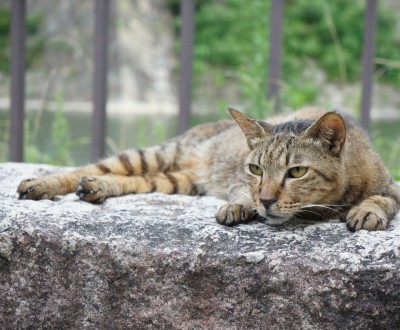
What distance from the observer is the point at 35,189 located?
93.8 inches

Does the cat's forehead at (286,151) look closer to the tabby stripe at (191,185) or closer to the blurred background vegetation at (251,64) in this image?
the tabby stripe at (191,185)

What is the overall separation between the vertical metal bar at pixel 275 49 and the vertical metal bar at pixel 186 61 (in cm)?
45

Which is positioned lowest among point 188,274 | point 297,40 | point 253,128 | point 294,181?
point 188,274

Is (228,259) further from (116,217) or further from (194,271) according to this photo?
(116,217)

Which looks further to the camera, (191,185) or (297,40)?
(297,40)

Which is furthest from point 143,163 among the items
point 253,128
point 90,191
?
point 253,128

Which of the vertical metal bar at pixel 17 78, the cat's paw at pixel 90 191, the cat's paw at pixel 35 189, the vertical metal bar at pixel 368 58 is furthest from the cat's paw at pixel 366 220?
the vertical metal bar at pixel 17 78

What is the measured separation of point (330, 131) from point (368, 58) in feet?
5.33

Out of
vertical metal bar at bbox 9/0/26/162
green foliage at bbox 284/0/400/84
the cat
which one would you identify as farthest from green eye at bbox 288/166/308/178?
green foliage at bbox 284/0/400/84

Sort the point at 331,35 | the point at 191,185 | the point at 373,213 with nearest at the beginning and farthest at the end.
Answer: the point at 373,213, the point at 191,185, the point at 331,35

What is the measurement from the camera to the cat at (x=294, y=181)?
2.01 metres

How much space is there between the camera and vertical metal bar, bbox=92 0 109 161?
356 cm

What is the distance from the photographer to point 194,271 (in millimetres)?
1854

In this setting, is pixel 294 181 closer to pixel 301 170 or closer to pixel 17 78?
pixel 301 170
